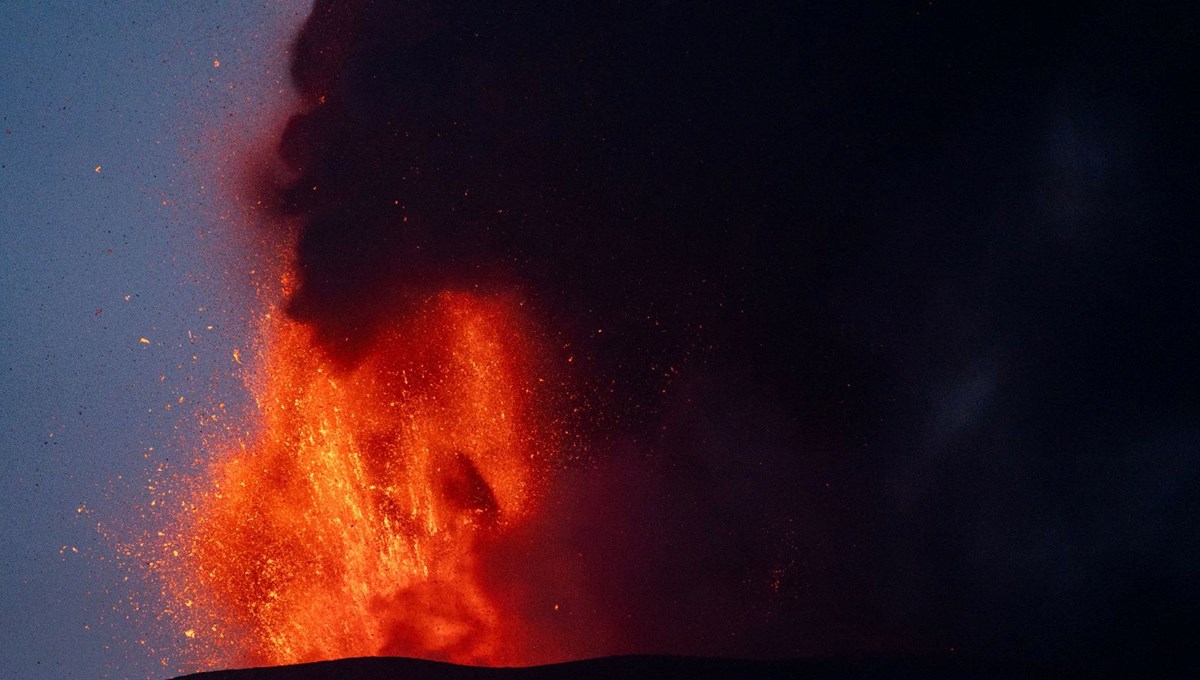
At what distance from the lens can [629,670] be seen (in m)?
12.0

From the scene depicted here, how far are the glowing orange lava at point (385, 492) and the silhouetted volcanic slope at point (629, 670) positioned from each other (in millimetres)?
4754

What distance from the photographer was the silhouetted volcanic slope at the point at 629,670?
39.0ft

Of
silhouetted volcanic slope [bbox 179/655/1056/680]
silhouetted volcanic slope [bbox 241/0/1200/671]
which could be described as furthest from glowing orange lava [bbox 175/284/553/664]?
silhouetted volcanic slope [bbox 179/655/1056/680]

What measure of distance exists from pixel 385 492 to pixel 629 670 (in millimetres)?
7645

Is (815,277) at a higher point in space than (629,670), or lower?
higher

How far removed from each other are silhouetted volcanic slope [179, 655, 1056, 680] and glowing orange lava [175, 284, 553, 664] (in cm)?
475

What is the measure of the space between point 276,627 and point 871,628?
33.5 ft

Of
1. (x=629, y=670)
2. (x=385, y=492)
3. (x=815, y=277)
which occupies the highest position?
(x=815, y=277)

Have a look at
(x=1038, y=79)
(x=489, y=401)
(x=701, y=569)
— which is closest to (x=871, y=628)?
(x=701, y=569)

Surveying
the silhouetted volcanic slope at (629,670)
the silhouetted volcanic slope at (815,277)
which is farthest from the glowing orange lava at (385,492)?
the silhouetted volcanic slope at (629,670)

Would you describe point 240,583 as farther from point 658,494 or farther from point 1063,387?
point 1063,387

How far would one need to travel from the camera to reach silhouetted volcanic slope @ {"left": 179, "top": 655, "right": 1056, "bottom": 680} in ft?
39.0

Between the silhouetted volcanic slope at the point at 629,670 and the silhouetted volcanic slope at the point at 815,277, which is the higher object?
the silhouetted volcanic slope at the point at 815,277

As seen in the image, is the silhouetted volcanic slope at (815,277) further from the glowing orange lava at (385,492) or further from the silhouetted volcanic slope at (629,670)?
the silhouetted volcanic slope at (629,670)
